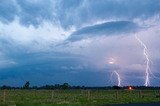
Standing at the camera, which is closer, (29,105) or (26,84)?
(29,105)

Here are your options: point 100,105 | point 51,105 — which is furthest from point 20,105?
point 100,105

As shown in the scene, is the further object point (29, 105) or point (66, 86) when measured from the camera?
point (66, 86)

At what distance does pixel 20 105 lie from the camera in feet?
112

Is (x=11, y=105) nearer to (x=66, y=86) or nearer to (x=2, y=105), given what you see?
(x=2, y=105)

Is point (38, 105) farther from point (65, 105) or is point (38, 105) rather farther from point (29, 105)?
point (65, 105)

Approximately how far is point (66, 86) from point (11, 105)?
469ft

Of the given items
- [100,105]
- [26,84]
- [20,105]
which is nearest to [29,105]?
[20,105]

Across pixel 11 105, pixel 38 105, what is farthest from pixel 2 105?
pixel 38 105

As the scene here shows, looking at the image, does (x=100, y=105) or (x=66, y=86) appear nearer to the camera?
(x=100, y=105)

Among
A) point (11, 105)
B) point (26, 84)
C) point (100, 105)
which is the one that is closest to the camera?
point (11, 105)

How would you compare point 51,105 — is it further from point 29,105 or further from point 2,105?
point 2,105

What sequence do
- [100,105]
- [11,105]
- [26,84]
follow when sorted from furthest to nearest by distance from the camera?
[26,84] < [100,105] < [11,105]

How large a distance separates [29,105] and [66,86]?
14273 centimetres

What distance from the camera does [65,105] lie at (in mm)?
36094
